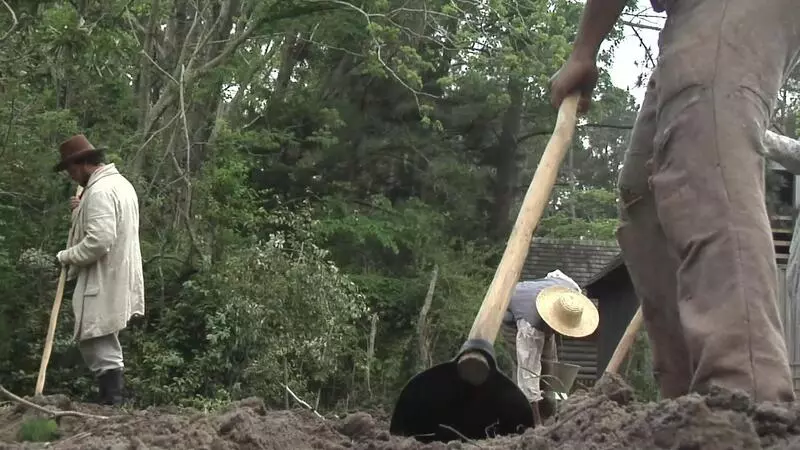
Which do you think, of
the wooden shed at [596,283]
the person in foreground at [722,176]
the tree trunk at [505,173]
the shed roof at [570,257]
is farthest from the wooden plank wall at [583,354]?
the person in foreground at [722,176]

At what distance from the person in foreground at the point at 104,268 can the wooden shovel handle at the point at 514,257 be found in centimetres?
464

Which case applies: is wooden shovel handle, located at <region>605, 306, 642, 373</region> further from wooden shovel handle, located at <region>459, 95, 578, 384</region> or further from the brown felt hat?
the brown felt hat

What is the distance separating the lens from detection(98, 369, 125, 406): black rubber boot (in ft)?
24.1

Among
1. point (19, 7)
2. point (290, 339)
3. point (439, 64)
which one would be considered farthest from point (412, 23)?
point (19, 7)

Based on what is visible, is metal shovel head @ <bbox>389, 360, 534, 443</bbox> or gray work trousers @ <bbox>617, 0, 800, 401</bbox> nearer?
gray work trousers @ <bbox>617, 0, 800, 401</bbox>

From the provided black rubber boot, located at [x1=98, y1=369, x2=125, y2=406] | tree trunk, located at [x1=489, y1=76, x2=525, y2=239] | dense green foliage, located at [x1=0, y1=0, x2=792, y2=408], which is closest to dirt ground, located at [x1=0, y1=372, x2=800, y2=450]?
black rubber boot, located at [x1=98, y1=369, x2=125, y2=406]

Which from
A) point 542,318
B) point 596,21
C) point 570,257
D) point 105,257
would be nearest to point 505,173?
point 570,257

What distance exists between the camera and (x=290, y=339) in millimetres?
12211

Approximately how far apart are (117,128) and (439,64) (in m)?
6.10

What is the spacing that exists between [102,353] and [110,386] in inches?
9.1

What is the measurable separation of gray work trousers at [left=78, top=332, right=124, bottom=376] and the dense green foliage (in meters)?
2.15

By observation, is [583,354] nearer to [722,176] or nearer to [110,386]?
[110,386]

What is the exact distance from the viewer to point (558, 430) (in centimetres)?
263

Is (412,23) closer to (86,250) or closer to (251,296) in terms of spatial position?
(251,296)
